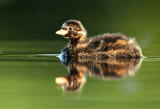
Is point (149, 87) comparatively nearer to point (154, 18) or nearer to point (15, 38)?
point (15, 38)

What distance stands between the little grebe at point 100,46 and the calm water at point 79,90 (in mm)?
674

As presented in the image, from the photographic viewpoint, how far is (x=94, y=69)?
11.0 metres

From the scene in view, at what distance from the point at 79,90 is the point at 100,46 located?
13.6 ft

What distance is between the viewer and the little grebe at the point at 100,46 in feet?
42.9

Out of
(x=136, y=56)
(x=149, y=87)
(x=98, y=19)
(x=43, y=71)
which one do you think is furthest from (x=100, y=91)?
(x=98, y=19)

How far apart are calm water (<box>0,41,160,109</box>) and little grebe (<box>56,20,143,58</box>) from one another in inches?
26.6

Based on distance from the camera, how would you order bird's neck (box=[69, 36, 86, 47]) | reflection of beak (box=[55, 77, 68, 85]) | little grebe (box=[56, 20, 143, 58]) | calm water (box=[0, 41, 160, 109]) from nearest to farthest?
calm water (box=[0, 41, 160, 109]), reflection of beak (box=[55, 77, 68, 85]), little grebe (box=[56, 20, 143, 58]), bird's neck (box=[69, 36, 86, 47])

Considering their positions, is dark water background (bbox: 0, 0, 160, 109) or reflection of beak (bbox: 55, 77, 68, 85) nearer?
dark water background (bbox: 0, 0, 160, 109)

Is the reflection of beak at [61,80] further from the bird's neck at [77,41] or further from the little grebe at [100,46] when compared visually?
the bird's neck at [77,41]

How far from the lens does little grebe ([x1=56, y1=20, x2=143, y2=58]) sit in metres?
13.1

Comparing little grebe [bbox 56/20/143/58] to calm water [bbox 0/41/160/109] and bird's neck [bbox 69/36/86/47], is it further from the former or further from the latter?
calm water [bbox 0/41/160/109]

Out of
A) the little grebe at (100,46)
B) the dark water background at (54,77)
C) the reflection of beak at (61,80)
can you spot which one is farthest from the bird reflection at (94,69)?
the little grebe at (100,46)

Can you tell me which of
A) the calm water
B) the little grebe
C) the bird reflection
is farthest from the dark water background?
the little grebe

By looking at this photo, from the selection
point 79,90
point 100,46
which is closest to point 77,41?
point 100,46
